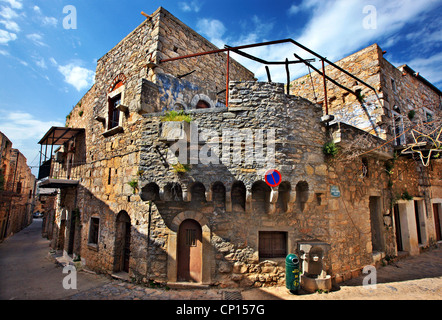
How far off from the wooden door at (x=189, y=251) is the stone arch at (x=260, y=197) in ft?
5.10

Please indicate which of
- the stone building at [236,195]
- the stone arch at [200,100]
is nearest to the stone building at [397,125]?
the stone building at [236,195]

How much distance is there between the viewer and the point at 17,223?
2019 cm

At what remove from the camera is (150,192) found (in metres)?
5.75

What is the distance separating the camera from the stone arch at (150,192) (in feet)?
18.6

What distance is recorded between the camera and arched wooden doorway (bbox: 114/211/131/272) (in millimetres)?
6773

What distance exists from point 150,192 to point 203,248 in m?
1.97

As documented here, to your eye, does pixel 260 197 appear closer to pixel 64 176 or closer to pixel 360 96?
pixel 360 96

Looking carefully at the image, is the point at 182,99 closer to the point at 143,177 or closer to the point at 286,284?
the point at 143,177

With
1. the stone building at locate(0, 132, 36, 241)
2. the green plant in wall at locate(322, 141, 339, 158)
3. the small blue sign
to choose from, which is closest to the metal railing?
the stone building at locate(0, 132, 36, 241)

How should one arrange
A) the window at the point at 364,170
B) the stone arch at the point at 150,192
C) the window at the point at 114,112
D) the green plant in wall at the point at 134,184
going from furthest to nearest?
1. the window at the point at 114,112
2. the window at the point at 364,170
3. the green plant in wall at the point at 134,184
4. the stone arch at the point at 150,192

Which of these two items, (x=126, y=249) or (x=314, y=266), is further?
(x=126, y=249)

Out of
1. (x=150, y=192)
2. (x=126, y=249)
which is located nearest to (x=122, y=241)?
(x=126, y=249)

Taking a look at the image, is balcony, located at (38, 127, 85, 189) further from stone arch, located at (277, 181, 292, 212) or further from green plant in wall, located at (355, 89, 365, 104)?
green plant in wall, located at (355, 89, 365, 104)

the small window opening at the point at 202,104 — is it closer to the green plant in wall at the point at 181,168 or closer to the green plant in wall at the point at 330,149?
the green plant in wall at the point at 181,168
